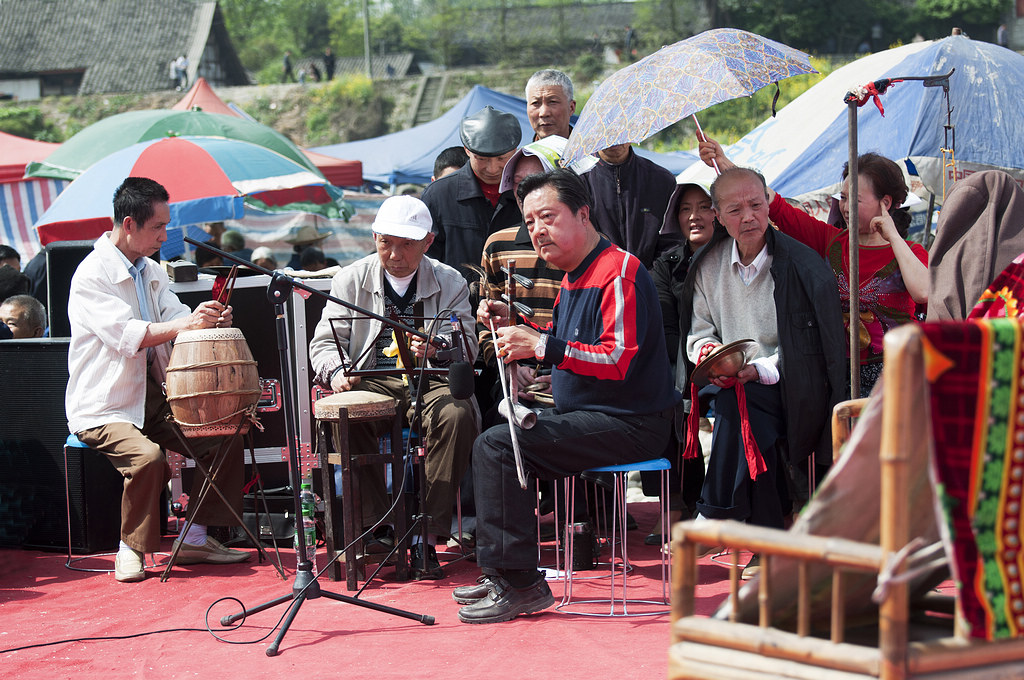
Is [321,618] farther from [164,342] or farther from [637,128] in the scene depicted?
[637,128]

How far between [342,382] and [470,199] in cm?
141

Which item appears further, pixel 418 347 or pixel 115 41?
pixel 115 41

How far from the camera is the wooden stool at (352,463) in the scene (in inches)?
187

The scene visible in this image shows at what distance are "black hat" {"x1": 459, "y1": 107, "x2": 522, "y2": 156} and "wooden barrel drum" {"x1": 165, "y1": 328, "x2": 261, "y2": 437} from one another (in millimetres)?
1684

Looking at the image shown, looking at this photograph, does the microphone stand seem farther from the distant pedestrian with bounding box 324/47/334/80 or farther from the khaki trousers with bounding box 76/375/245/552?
the distant pedestrian with bounding box 324/47/334/80

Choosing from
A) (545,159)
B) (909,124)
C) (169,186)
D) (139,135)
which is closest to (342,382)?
(545,159)

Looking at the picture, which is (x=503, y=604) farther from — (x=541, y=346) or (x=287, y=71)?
(x=287, y=71)

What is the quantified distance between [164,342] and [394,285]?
1.17m

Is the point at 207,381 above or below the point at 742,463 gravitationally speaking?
above

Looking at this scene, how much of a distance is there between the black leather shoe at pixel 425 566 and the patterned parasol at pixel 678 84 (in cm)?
191

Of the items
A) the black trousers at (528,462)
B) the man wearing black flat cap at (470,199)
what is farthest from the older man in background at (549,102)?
the black trousers at (528,462)

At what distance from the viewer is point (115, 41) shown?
57.2 m

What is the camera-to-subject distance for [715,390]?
4629 millimetres

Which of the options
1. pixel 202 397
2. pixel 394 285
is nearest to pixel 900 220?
pixel 394 285
